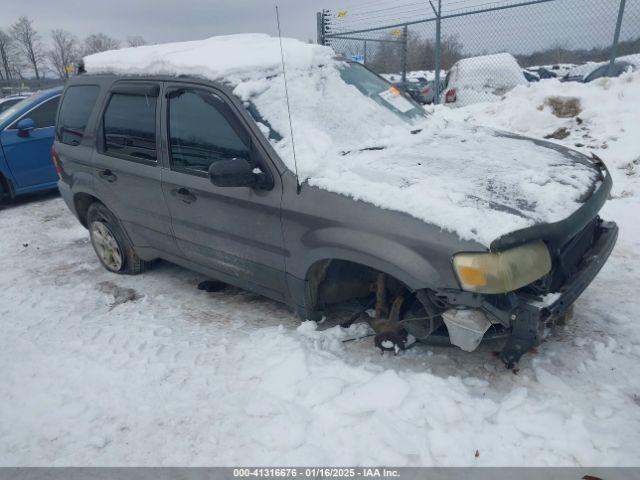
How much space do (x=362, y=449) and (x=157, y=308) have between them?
220cm

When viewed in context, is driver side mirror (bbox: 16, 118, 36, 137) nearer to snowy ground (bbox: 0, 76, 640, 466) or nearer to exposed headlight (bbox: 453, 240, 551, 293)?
snowy ground (bbox: 0, 76, 640, 466)

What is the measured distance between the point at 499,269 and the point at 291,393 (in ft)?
4.21

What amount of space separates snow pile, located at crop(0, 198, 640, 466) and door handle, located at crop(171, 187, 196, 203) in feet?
2.94

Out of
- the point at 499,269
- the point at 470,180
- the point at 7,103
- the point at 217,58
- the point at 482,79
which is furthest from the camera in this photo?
the point at 482,79

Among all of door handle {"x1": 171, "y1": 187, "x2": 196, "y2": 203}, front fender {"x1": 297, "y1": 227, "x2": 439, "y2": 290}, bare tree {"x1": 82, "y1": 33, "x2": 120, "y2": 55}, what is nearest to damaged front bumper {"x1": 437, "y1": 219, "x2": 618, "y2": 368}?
front fender {"x1": 297, "y1": 227, "x2": 439, "y2": 290}

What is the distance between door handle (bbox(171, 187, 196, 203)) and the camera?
3289 mm

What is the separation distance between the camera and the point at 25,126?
22.1ft

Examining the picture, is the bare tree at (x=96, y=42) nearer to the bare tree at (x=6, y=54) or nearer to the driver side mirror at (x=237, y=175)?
the bare tree at (x=6, y=54)

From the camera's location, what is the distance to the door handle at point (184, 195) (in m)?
3.29

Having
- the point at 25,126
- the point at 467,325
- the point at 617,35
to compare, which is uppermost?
the point at 617,35

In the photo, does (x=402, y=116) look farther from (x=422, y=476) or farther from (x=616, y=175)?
(x=616, y=175)

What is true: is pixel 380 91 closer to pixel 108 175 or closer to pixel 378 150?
pixel 378 150

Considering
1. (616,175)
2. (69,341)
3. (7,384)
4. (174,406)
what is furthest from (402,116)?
(616,175)

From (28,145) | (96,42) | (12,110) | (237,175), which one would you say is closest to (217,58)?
(237,175)
